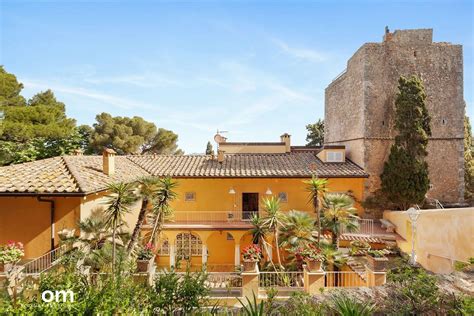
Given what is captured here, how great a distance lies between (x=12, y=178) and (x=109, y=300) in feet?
27.6

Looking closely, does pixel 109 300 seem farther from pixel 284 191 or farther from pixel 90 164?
pixel 284 191

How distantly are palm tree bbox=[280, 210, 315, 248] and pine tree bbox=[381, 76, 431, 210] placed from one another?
26.2 feet

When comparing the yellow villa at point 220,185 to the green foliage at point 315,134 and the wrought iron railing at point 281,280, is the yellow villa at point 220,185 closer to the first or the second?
the wrought iron railing at point 281,280

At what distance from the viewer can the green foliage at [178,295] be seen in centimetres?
607

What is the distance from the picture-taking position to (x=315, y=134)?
4500cm

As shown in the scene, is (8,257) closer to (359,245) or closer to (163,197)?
(163,197)

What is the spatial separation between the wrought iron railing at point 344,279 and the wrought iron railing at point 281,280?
1.02 metres

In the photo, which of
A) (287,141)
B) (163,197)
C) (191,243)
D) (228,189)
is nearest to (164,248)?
(191,243)

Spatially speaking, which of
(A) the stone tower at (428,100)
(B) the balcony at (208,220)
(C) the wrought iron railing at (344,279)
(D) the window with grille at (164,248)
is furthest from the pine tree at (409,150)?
(D) the window with grille at (164,248)

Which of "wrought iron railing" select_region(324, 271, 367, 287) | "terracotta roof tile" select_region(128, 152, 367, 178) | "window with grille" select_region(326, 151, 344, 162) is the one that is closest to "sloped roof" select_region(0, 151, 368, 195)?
"terracotta roof tile" select_region(128, 152, 367, 178)

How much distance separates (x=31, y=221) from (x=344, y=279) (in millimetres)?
12121

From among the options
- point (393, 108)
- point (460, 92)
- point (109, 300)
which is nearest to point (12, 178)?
point (109, 300)

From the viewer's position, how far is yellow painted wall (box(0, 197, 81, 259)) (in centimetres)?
1040

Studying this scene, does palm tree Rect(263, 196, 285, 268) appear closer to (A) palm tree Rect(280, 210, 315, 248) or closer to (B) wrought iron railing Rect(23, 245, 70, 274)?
(A) palm tree Rect(280, 210, 315, 248)
